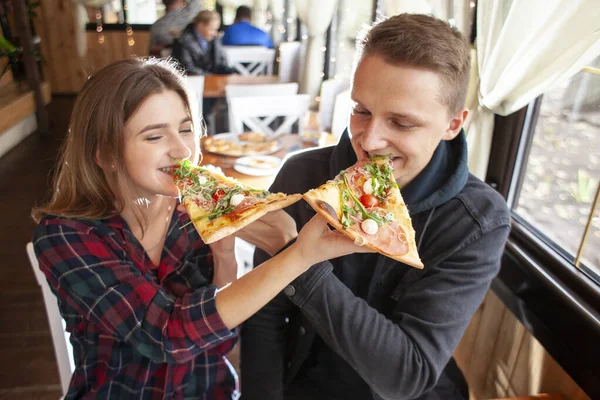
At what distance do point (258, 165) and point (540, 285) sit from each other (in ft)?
5.54

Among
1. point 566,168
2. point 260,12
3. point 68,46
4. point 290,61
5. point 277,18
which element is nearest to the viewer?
point 566,168

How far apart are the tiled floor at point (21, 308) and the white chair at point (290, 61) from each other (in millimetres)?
3455

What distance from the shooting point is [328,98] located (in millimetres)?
4473

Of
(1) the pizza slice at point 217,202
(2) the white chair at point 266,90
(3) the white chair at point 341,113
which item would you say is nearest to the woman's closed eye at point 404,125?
(1) the pizza slice at point 217,202

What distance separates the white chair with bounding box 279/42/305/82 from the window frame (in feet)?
14.9

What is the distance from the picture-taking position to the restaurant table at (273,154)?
2.67m

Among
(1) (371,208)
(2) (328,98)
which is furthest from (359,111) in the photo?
(2) (328,98)

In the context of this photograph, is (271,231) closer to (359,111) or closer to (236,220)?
(236,220)

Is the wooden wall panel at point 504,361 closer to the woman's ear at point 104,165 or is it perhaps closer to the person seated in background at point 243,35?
the woman's ear at point 104,165

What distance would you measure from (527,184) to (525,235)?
325mm

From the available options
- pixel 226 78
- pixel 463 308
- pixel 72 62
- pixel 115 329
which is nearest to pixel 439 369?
pixel 463 308

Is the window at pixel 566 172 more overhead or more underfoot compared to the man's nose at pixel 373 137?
more underfoot

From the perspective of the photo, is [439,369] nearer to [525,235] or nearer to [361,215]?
[361,215]

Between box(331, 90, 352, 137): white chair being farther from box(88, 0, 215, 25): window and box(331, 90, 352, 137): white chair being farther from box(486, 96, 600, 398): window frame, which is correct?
box(88, 0, 215, 25): window
